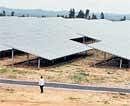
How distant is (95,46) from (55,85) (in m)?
14.6

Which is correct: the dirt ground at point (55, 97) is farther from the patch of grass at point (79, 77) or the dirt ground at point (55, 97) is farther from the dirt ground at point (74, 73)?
the patch of grass at point (79, 77)

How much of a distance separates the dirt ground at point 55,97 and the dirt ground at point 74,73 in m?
5.18

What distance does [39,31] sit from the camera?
6122 centimetres

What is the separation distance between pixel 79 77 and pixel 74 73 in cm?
265

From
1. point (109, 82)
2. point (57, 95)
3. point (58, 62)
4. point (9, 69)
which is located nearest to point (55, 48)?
point (58, 62)

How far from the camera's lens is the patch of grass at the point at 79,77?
41.0 m

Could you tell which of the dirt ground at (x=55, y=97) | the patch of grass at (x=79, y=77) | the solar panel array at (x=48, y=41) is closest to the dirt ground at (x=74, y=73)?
the patch of grass at (x=79, y=77)

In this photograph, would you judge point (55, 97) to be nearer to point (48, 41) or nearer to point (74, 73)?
point (74, 73)

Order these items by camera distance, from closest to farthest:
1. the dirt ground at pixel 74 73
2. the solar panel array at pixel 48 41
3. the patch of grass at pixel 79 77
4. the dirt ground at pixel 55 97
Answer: the dirt ground at pixel 55 97 < the patch of grass at pixel 79 77 < the dirt ground at pixel 74 73 < the solar panel array at pixel 48 41

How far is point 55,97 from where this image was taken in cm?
3344

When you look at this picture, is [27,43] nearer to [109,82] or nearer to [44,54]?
[44,54]

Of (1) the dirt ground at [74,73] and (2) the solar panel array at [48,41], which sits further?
(2) the solar panel array at [48,41]

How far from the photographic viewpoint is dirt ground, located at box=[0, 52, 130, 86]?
136 ft

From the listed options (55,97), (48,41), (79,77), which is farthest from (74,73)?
(55,97)
